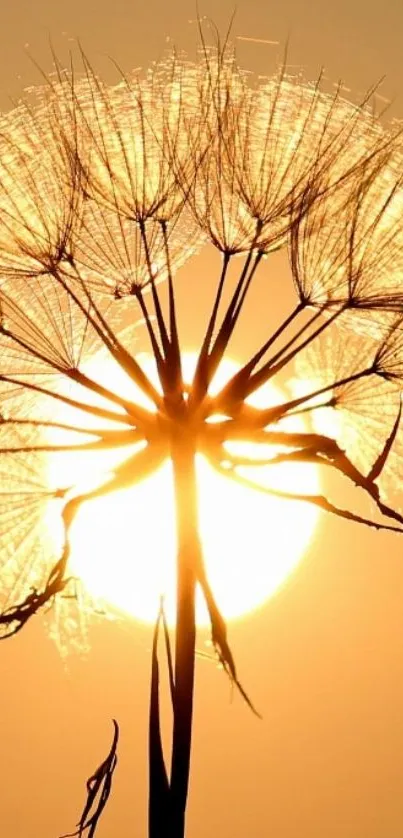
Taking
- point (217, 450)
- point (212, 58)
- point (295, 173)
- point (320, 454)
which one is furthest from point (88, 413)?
point (212, 58)

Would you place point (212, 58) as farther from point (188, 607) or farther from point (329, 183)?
point (188, 607)

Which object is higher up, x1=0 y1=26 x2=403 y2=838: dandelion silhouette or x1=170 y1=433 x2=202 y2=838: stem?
x1=0 y1=26 x2=403 y2=838: dandelion silhouette

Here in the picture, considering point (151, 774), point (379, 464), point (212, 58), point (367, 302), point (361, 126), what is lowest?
point (151, 774)

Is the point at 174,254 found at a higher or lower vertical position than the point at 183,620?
higher

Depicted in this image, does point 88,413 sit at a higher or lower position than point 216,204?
lower
